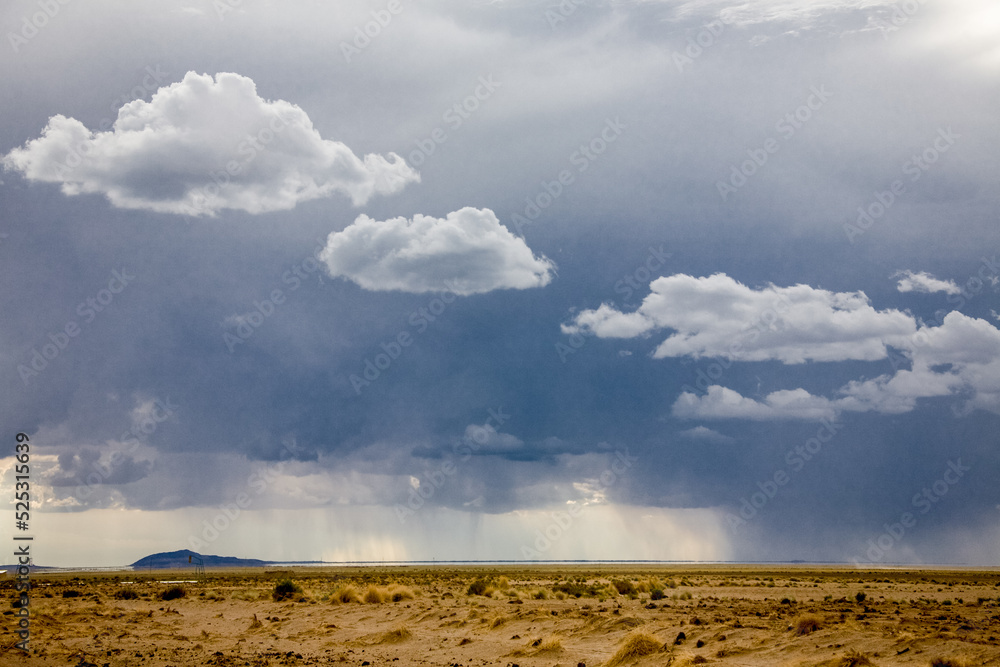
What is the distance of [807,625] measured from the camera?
21359 millimetres

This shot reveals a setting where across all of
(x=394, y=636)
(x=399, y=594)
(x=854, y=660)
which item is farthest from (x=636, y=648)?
(x=399, y=594)

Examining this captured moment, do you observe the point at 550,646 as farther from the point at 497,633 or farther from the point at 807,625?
the point at 807,625

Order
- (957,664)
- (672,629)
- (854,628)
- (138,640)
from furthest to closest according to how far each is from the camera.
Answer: (138,640) < (672,629) < (854,628) < (957,664)

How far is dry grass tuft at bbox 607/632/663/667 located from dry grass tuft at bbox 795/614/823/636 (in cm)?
420

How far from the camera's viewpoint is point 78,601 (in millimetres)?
40469

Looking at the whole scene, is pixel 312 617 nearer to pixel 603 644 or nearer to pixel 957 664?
pixel 603 644

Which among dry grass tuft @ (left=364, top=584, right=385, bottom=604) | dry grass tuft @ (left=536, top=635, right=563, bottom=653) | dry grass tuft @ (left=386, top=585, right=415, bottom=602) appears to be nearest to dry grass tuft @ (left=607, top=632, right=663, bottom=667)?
dry grass tuft @ (left=536, top=635, right=563, bottom=653)

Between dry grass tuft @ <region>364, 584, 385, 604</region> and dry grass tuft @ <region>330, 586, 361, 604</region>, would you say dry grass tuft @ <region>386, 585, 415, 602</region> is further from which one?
dry grass tuft @ <region>330, 586, 361, 604</region>

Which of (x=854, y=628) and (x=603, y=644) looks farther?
(x=603, y=644)

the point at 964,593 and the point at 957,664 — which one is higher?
the point at 957,664

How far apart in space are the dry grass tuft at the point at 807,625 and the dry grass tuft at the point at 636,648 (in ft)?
13.8

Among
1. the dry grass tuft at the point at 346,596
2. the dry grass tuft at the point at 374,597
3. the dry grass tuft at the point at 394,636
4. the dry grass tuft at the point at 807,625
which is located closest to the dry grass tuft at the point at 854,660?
the dry grass tuft at the point at 807,625

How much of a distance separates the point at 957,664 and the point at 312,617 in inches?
1032

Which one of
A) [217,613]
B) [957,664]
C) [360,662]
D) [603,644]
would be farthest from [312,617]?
[957,664]
